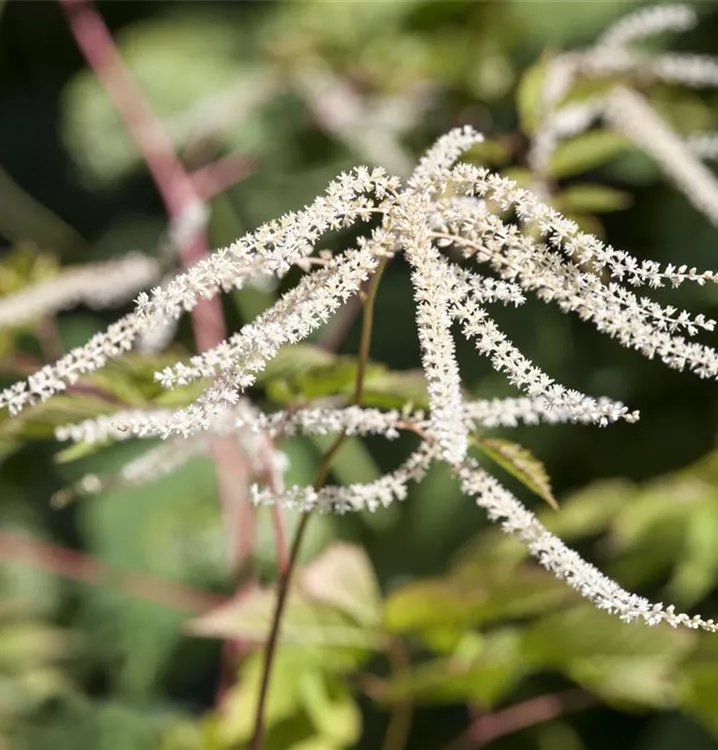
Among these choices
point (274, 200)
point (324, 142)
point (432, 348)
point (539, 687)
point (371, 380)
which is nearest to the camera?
point (432, 348)

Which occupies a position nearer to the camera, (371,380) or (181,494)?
(371,380)

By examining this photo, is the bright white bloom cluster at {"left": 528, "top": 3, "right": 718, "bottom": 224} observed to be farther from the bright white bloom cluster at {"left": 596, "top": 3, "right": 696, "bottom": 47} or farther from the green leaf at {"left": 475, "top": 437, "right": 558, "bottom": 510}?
the green leaf at {"left": 475, "top": 437, "right": 558, "bottom": 510}

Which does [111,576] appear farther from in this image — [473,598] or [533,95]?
[533,95]

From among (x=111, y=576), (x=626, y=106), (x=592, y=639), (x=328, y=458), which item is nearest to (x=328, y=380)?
(x=328, y=458)

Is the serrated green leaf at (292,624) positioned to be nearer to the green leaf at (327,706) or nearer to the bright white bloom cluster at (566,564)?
the green leaf at (327,706)

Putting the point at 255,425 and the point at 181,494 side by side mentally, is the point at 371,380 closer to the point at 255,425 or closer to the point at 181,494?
the point at 255,425

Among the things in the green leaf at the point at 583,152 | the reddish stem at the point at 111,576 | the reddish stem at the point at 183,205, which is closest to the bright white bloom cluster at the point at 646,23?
the green leaf at the point at 583,152

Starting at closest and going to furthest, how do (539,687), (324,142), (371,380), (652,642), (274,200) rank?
(371,380) < (652,642) < (539,687) < (324,142) < (274,200)

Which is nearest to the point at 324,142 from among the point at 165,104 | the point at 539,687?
the point at 165,104
